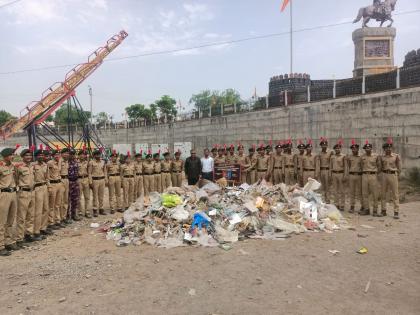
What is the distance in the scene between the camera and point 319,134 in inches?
535

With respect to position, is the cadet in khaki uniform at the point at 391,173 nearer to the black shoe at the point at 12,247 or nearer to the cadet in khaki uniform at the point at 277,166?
the cadet in khaki uniform at the point at 277,166

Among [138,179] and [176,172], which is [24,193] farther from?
[176,172]

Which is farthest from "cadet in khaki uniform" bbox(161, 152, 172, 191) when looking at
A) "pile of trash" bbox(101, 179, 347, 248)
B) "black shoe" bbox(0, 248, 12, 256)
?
"black shoe" bbox(0, 248, 12, 256)

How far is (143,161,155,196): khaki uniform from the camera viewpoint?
10695 mm

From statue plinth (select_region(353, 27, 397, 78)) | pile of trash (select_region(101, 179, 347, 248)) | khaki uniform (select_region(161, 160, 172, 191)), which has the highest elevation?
statue plinth (select_region(353, 27, 397, 78))

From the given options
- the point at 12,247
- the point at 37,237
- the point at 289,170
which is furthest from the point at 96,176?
the point at 289,170

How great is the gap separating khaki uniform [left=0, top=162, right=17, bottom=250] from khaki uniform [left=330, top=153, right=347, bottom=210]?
7.41 metres

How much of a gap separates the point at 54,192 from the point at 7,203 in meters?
1.60

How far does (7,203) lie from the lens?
645 cm

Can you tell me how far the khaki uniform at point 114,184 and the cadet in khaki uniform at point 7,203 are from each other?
10.3 feet

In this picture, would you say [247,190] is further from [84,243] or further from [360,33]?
[360,33]

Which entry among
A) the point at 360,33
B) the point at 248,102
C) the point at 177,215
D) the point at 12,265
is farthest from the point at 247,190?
the point at 360,33

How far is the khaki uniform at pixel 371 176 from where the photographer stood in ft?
28.1

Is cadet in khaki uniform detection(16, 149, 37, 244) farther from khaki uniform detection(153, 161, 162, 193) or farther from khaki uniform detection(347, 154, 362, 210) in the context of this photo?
khaki uniform detection(347, 154, 362, 210)
